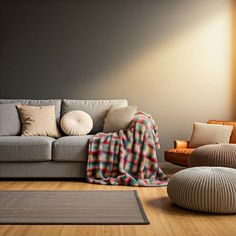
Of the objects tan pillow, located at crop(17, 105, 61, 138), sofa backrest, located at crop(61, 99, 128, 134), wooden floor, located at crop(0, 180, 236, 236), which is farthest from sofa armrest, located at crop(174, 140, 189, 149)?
wooden floor, located at crop(0, 180, 236, 236)

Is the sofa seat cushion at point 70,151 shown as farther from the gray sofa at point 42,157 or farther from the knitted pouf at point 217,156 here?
the knitted pouf at point 217,156

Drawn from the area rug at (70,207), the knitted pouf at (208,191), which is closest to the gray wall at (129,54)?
the area rug at (70,207)

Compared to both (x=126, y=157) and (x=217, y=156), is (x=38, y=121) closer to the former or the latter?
(x=126, y=157)

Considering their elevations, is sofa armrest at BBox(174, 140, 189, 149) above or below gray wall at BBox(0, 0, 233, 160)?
below

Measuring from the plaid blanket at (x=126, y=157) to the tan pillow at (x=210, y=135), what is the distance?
0.76m

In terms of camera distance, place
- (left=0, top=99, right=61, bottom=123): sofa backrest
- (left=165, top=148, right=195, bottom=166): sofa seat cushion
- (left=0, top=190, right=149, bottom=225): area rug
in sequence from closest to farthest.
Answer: (left=0, top=190, right=149, bottom=225): area rug < (left=165, top=148, right=195, bottom=166): sofa seat cushion < (left=0, top=99, right=61, bottom=123): sofa backrest

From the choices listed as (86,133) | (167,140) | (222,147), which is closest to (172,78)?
(167,140)

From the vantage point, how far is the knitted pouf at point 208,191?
2.64 m

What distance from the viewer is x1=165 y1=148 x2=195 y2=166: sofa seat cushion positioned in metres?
4.32

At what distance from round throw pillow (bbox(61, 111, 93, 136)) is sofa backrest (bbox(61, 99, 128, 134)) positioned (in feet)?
0.54

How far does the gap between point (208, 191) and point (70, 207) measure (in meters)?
1.01

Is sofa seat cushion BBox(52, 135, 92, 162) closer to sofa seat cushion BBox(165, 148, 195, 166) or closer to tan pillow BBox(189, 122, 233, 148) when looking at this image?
sofa seat cushion BBox(165, 148, 195, 166)

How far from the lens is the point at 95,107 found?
16.1 feet

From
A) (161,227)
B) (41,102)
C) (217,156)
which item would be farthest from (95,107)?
(161,227)
